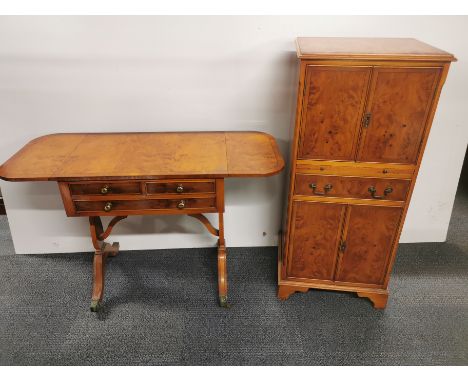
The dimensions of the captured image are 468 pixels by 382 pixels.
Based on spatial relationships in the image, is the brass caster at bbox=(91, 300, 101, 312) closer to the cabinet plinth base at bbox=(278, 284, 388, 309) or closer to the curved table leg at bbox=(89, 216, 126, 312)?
the curved table leg at bbox=(89, 216, 126, 312)

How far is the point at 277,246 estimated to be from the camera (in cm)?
262

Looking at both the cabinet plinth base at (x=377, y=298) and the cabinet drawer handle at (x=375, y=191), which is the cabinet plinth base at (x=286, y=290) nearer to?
the cabinet plinth base at (x=377, y=298)

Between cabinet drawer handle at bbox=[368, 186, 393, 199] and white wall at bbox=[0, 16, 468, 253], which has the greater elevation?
white wall at bbox=[0, 16, 468, 253]

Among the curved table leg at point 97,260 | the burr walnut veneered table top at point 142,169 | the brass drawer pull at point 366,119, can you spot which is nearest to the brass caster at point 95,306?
the curved table leg at point 97,260

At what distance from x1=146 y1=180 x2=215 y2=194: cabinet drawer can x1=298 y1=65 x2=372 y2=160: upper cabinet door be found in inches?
18.7

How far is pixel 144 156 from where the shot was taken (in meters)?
1.89

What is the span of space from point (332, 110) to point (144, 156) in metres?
0.96

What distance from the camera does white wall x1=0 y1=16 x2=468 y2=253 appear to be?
195cm

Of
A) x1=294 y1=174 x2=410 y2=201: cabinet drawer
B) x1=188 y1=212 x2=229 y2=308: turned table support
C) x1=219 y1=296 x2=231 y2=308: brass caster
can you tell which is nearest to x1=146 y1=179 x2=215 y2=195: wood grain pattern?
x1=188 y1=212 x2=229 y2=308: turned table support

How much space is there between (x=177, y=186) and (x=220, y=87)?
2.26 ft

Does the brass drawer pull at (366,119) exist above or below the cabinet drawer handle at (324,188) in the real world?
above

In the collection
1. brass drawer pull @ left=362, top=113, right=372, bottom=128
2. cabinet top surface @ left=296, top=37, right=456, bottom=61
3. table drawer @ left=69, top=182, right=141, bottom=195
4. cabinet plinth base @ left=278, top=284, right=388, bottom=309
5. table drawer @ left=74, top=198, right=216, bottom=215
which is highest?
cabinet top surface @ left=296, top=37, right=456, bottom=61

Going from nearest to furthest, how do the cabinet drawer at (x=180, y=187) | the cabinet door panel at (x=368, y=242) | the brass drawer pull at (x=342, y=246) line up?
the cabinet drawer at (x=180, y=187) < the cabinet door panel at (x=368, y=242) < the brass drawer pull at (x=342, y=246)

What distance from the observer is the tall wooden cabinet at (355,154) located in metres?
1.57
